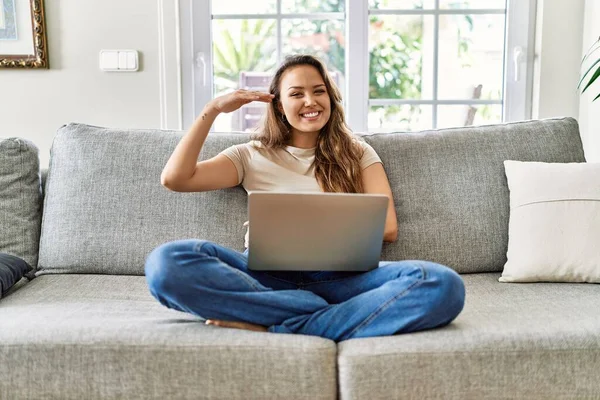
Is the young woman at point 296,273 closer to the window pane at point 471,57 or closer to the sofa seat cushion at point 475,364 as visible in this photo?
the sofa seat cushion at point 475,364

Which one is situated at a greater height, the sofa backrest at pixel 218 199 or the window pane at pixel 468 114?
the window pane at pixel 468 114

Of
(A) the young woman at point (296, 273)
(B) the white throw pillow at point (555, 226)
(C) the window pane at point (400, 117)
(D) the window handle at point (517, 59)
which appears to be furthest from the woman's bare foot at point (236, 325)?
(D) the window handle at point (517, 59)

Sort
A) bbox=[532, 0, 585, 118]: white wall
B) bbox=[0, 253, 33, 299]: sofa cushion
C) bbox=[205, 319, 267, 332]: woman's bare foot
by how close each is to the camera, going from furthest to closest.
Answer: bbox=[532, 0, 585, 118]: white wall → bbox=[0, 253, 33, 299]: sofa cushion → bbox=[205, 319, 267, 332]: woman's bare foot

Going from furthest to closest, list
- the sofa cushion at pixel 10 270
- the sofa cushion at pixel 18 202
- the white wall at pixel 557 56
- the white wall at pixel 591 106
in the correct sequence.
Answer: the white wall at pixel 557 56 < the white wall at pixel 591 106 < the sofa cushion at pixel 18 202 < the sofa cushion at pixel 10 270

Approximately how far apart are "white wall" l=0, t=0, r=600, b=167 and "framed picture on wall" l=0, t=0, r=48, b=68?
39 millimetres

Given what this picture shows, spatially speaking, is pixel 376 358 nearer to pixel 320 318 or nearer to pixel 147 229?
pixel 320 318

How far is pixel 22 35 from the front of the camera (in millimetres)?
2949

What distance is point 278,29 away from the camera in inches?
120

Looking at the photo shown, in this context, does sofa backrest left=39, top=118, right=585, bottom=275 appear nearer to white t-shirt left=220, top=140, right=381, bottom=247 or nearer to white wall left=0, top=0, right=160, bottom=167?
white t-shirt left=220, top=140, right=381, bottom=247

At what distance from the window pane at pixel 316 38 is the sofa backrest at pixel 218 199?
97 centimetres

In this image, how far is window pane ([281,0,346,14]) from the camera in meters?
3.04

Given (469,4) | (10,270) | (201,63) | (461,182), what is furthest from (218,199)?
(469,4)

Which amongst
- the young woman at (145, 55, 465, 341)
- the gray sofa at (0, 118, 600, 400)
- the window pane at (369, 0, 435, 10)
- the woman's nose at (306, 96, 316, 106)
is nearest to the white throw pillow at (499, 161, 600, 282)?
the gray sofa at (0, 118, 600, 400)

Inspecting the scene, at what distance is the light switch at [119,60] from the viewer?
295cm
